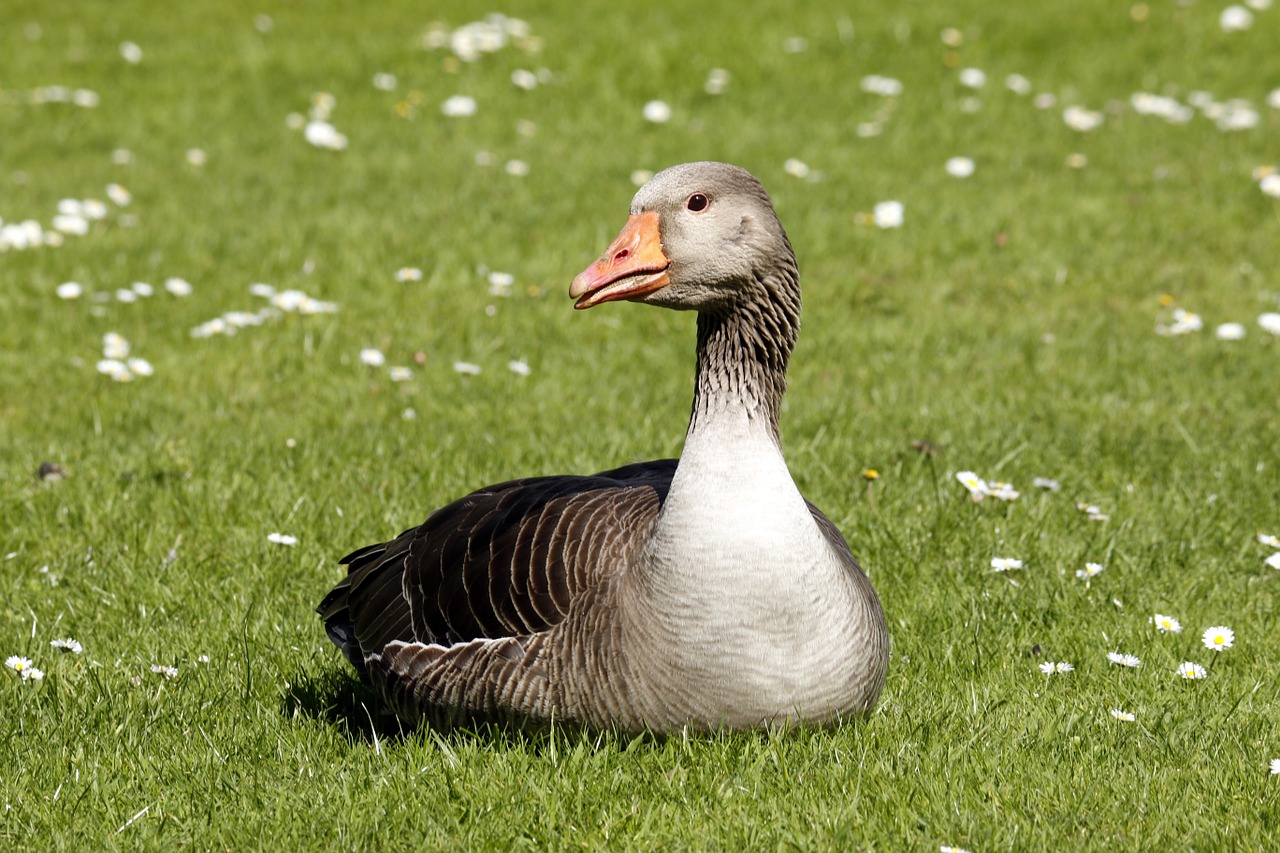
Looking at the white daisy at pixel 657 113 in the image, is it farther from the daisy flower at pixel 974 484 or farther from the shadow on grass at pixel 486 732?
the shadow on grass at pixel 486 732

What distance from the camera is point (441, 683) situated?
4.40 meters

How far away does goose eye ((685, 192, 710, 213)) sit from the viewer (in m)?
4.14

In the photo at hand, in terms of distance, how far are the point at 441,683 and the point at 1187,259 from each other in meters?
6.81

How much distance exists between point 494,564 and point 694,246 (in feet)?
3.81

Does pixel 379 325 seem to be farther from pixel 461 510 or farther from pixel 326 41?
pixel 326 41

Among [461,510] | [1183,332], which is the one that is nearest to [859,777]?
[461,510]

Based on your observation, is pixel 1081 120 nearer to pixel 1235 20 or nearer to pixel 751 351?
pixel 1235 20

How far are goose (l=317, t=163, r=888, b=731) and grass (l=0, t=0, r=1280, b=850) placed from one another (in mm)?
177

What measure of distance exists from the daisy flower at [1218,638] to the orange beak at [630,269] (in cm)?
234

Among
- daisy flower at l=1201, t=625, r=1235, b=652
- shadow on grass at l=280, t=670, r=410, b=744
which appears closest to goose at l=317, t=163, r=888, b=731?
shadow on grass at l=280, t=670, r=410, b=744

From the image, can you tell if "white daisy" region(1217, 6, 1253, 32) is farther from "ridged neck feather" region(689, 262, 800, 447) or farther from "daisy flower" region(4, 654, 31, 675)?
"daisy flower" region(4, 654, 31, 675)

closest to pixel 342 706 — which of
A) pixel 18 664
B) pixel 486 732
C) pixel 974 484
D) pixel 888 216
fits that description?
pixel 486 732

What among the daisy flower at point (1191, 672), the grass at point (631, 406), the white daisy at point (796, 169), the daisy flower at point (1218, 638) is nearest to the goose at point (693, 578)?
the grass at point (631, 406)

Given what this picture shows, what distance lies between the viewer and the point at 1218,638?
4961 millimetres
